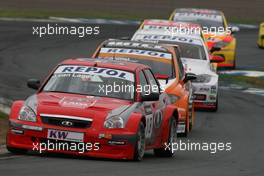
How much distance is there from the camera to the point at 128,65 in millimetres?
14305

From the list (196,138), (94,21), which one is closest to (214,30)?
(94,21)

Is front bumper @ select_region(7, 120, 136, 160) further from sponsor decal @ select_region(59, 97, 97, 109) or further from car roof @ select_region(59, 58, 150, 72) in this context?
car roof @ select_region(59, 58, 150, 72)

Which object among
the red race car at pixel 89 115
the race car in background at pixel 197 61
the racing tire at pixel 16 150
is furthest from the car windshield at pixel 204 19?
the racing tire at pixel 16 150

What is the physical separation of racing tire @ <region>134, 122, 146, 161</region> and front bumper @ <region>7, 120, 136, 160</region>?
0.34 feet

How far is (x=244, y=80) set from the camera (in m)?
28.3

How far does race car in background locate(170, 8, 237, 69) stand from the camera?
3012 centimetres

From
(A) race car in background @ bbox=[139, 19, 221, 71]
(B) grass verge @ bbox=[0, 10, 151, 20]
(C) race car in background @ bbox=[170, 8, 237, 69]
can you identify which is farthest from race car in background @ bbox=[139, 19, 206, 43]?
(B) grass verge @ bbox=[0, 10, 151, 20]

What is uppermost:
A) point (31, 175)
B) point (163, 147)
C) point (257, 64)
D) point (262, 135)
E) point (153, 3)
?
point (31, 175)

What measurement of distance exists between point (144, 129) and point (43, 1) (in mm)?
37041

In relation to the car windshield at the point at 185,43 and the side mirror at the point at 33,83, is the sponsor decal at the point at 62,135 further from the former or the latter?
the car windshield at the point at 185,43

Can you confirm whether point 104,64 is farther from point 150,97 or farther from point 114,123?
point 114,123

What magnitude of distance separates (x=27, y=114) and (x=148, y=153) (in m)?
2.83

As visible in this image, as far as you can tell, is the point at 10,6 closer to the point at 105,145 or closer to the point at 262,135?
the point at 262,135

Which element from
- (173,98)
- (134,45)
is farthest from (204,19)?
(173,98)
